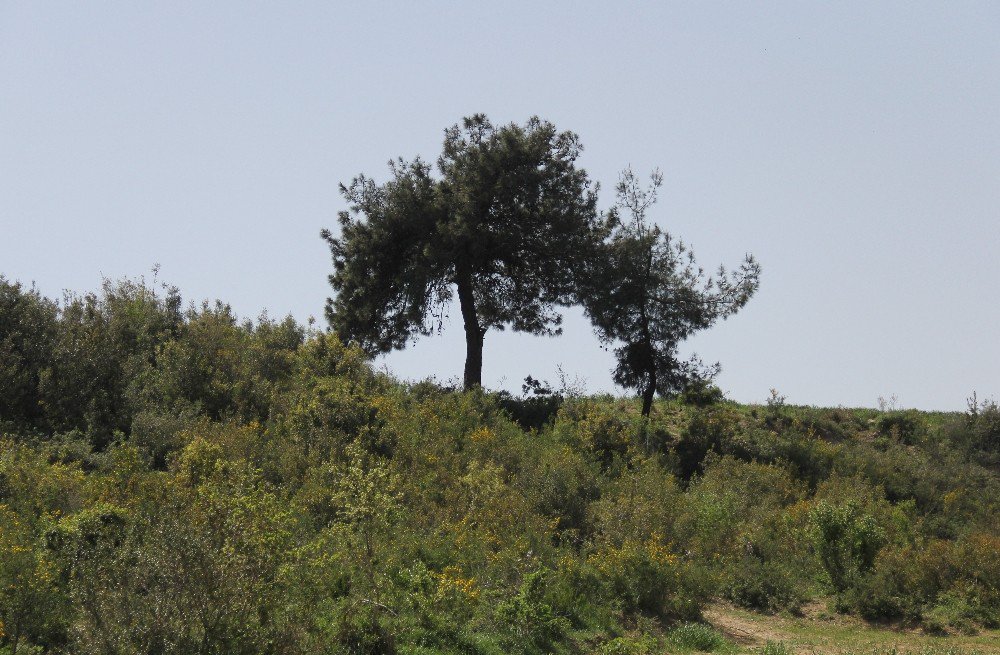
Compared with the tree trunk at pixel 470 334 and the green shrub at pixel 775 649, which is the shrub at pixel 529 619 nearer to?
the green shrub at pixel 775 649

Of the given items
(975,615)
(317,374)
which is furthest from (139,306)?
(975,615)

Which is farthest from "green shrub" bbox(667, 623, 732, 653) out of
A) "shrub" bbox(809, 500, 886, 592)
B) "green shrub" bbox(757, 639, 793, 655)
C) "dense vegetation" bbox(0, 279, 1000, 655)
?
"shrub" bbox(809, 500, 886, 592)

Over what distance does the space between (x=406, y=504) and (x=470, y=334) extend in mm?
14595

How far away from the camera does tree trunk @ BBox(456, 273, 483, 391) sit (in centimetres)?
3325

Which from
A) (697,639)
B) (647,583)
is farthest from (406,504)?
(697,639)

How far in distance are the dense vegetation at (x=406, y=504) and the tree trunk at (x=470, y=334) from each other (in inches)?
89.2

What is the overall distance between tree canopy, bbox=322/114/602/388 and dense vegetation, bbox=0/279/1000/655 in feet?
12.3

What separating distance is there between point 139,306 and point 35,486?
12.8 meters

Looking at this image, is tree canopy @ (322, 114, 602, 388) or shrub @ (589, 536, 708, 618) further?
tree canopy @ (322, 114, 602, 388)

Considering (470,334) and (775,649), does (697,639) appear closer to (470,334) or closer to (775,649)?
(775,649)

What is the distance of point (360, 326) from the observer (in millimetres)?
33625

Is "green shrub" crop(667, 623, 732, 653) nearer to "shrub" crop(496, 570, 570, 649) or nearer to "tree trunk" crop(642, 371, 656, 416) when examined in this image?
"shrub" crop(496, 570, 570, 649)

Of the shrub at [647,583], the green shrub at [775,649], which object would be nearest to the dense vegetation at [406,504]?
the shrub at [647,583]

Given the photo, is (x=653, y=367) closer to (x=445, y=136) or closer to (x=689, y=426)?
(x=689, y=426)
